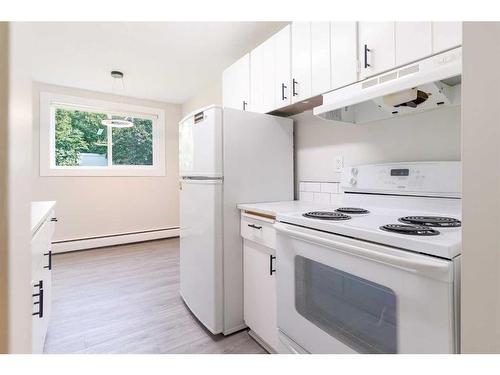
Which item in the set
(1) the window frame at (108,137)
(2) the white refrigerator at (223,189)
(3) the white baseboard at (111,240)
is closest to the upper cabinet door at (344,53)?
(2) the white refrigerator at (223,189)

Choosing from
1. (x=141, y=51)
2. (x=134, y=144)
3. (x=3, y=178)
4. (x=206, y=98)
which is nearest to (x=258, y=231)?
(x=3, y=178)

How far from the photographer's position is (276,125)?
6.54ft

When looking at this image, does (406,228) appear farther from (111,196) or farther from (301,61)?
(111,196)

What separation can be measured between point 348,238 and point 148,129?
4.14 metres

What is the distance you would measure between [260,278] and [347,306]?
71 cm

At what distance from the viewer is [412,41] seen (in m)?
1.10

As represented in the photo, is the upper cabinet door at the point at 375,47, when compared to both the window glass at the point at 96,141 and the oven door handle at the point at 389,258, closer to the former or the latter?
the oven door handle at the point at 389,258

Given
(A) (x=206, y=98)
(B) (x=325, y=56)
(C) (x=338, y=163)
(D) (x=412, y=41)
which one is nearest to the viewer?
(D) (x=412, y=41)

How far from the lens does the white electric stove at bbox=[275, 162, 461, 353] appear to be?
2.38ft

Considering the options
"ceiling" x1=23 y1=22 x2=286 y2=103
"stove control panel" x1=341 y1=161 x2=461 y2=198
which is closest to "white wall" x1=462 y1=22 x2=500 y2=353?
"stove control panel" x1=341 y1=161 x2=461 y2=198

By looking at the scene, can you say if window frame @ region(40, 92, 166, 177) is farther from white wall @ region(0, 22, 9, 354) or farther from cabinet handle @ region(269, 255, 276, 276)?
white wall @ region(0, 22, 9, 354)

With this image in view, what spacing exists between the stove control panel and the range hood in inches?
11.9

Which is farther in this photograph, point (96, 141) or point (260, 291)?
point (96, 141)
